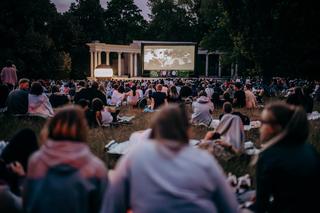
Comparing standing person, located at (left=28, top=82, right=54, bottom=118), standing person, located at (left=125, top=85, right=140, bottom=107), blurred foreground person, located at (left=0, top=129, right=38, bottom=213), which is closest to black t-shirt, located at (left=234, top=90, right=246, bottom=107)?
standing person, located at (left=125, top=85, right=140, bottom=107)

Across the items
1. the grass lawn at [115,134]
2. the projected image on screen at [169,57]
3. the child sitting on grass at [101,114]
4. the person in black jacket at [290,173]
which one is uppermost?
the projected image on screen at [169,57]

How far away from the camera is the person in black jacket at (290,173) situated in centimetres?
313

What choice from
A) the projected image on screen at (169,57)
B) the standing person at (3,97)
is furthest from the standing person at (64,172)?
the projected image on screen at (169,57)

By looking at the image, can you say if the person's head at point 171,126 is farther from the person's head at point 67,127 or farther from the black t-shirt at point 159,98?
the black t-shirt at point 159,98

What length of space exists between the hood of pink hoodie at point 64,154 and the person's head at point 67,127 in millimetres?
49

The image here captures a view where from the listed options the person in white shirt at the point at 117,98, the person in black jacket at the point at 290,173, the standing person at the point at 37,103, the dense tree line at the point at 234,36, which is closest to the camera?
the person in black jacket at the point at 290,173

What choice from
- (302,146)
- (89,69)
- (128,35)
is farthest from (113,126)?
(128,35)

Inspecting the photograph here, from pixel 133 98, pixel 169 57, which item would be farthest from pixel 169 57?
pixel 133 98

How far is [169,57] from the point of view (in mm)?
48000

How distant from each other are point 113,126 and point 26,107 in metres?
2.47

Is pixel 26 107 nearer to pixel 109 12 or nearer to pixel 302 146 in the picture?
pixel 302 146

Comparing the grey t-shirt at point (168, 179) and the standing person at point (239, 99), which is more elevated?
the grey t-shirt at point (168, 179)

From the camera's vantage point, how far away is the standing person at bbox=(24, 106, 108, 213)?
274 centimetres

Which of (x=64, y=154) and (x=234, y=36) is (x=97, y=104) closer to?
(x=64, y=154)
